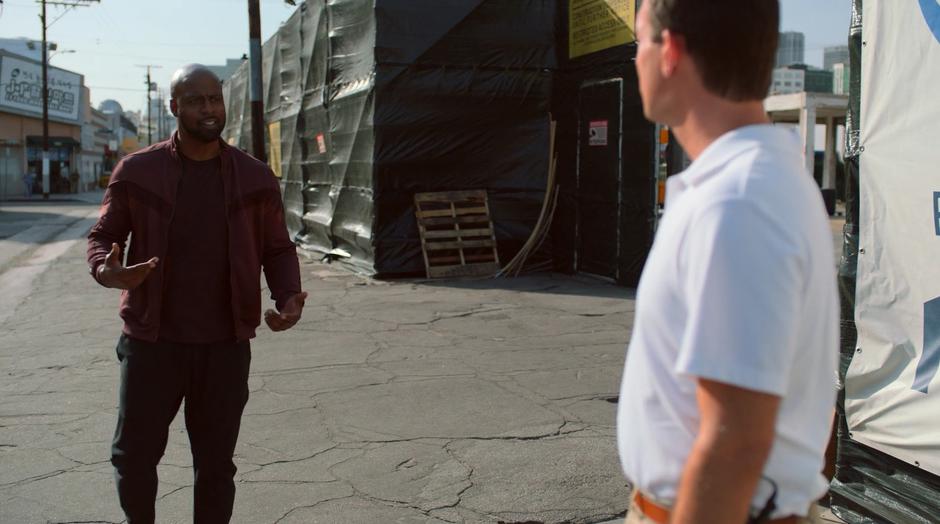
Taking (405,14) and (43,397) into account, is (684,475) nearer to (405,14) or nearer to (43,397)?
(43,397)

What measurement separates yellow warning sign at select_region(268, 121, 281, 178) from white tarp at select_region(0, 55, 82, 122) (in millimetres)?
36114

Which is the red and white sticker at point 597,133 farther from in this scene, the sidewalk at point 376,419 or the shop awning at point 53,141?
the shop awning at point 53,141

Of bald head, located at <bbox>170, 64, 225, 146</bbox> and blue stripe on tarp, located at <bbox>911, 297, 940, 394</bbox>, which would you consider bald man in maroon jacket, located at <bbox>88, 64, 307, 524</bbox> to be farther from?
blue stripe on tarp, located at <bbox>911, 297, 940, 394</bbox>

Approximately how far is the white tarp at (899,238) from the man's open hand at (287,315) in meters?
2.35

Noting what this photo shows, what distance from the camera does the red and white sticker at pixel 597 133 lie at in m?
11.9

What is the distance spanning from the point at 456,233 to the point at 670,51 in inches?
436

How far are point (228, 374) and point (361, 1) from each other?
34.0 feet

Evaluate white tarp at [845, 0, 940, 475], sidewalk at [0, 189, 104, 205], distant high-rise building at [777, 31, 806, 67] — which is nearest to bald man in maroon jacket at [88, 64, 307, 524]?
white tarp at [845, 0, 940, 475]

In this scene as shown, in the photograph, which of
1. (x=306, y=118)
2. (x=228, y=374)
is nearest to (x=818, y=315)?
(x=228, y=374)

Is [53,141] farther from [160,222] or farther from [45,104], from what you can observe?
[160,222]

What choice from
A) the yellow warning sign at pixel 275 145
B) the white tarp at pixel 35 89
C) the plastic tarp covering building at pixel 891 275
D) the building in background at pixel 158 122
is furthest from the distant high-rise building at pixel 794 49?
the plastic tarp covering building at pixel 891 275

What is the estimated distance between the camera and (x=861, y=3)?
3887 mm

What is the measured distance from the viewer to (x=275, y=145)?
20.6 meters

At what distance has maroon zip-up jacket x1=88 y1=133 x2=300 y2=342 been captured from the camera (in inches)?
127
